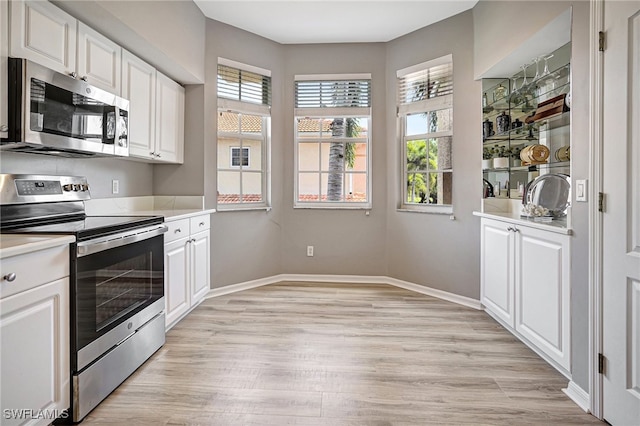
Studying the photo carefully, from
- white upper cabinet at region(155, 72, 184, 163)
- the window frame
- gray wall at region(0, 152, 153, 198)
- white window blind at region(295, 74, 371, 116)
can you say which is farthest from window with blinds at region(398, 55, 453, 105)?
gray wall at region(0, 152, 153, 198)

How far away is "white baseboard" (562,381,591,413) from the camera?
6.28 ft

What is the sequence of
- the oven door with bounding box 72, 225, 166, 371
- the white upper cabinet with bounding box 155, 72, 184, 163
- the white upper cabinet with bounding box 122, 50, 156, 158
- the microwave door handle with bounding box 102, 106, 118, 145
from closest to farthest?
the oven door with bounding box 72, 225, 166, 371 → the microwave door handle with bounding box 102, 106, 118, 145 → the white upper cabinet with bounding box 122, 50, 156, 158 → the white upper cabinet with bounding box 155, 72, 184, 163

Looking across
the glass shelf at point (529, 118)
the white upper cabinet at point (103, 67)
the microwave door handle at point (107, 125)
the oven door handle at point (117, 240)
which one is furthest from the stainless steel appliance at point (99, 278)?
the glass shelf at point (529, 118)

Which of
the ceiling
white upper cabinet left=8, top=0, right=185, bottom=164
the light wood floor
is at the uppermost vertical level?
the ceiling

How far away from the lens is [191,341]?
2.76 m

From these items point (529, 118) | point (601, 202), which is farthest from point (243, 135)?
point (601, 202)

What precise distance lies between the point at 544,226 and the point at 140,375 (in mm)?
2605

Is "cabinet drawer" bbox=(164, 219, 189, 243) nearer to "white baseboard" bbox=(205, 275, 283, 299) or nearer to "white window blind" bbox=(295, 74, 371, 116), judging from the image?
"white baseboard" bbox=(205, 275, 283, 299)

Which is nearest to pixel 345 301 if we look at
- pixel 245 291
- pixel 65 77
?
pixel 245 291

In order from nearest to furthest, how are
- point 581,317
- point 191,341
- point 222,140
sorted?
point 581,317
point 191,341
point 222,140

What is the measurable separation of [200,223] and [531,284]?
270 centimetres

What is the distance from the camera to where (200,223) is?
3.45 meters

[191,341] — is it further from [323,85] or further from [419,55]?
[419,55]

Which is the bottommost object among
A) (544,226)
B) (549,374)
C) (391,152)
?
(549,374)
